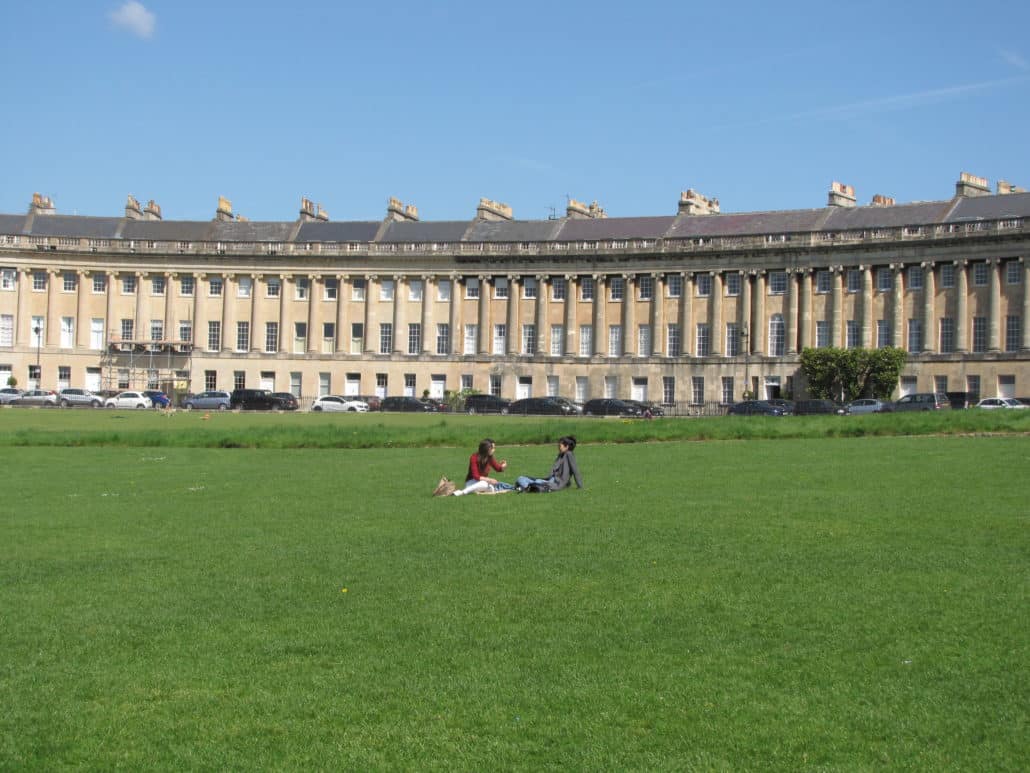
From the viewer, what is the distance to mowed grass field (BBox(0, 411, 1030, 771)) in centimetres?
976

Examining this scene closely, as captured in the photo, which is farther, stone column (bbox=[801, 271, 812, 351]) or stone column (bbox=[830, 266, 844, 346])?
stone column (bbox=[801, 271, 812, 351])

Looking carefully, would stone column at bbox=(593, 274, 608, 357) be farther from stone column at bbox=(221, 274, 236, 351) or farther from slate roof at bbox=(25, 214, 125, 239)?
slate roof at bbox=(25, 214, 125, 239)

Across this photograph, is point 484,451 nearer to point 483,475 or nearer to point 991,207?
point 483,475

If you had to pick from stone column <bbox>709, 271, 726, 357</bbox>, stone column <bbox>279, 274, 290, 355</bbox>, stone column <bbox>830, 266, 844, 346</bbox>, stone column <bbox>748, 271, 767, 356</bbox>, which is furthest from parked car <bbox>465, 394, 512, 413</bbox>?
stone column <bbox>279, 274, 290, 355</bbox>

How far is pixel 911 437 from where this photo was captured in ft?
123

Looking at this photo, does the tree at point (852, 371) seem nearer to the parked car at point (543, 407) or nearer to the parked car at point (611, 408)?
the parked car at point (611, 408)

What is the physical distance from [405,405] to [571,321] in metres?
17.0

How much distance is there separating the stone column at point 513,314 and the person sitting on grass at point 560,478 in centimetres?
7124

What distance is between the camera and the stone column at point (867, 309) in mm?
83750

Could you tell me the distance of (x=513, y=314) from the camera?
316ft

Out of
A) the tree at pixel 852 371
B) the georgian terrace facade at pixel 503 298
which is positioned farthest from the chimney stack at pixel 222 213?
the tree at pixel 852 371

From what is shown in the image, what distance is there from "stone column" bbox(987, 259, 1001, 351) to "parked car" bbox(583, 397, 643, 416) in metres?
22.6

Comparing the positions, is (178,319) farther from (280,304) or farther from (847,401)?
(847,401)

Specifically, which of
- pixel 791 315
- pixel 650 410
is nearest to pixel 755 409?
pixel 650 410
